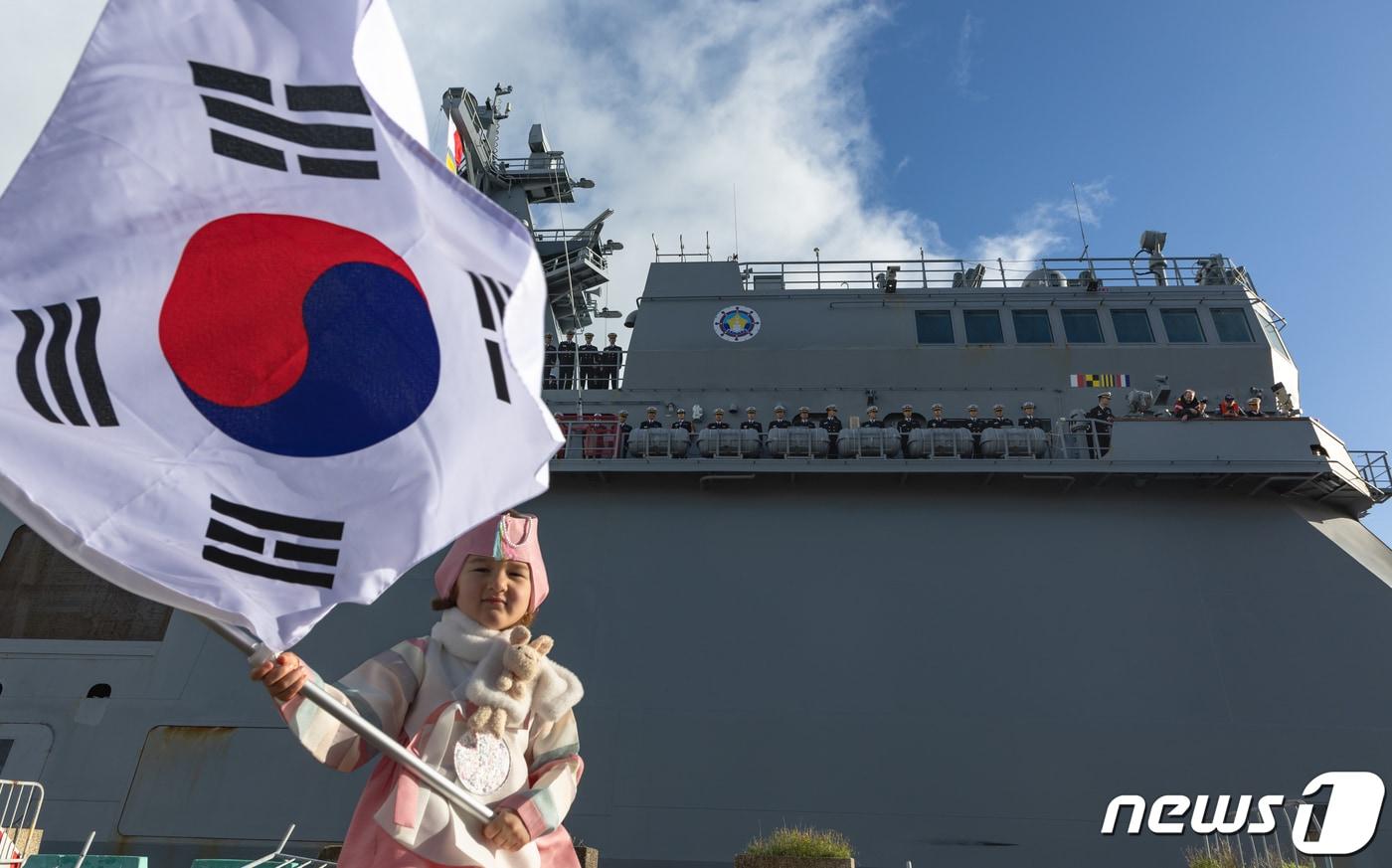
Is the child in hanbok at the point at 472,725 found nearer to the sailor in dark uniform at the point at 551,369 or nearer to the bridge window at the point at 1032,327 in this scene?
the sailor in dark uniform at the point at 551,369

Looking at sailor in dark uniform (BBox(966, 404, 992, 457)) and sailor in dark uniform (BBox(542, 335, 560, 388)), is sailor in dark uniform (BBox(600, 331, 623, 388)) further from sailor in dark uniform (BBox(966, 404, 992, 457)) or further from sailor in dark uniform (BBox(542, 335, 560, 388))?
sailor in dark uniform (BBox(966, 404, 992, 457))

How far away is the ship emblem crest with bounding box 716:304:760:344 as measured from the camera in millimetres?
13453

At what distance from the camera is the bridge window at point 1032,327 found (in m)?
13.4

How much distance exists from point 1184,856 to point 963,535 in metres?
3.83

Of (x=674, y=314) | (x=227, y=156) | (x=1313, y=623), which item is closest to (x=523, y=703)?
(x=227, y=156)

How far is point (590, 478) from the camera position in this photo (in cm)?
1130

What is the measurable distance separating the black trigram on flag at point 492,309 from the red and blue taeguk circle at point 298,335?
0.14 meters

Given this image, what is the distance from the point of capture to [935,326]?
44.4ft

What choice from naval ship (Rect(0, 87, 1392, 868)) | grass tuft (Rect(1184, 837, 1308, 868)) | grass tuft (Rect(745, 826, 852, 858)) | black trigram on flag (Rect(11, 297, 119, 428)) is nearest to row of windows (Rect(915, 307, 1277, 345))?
naval ship (Rect(0, 87, 1392, 868))

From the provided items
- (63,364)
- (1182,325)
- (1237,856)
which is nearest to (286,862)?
(63,364)

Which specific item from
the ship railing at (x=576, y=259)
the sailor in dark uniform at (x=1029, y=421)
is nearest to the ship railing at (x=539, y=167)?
the ship railing at (x=576, y=259)

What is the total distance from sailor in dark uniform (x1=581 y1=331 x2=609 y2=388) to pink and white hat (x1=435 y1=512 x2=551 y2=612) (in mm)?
10297

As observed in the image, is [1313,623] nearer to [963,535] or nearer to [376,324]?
[963,535]

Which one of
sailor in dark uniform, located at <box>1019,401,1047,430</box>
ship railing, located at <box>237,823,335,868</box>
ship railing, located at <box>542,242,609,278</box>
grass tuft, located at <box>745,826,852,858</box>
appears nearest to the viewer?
ship railing, located at <box>237,823,335,868</box>
